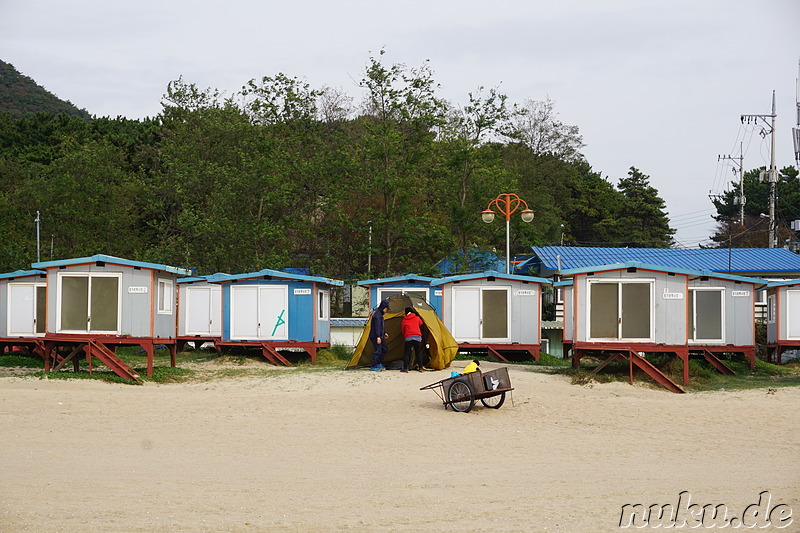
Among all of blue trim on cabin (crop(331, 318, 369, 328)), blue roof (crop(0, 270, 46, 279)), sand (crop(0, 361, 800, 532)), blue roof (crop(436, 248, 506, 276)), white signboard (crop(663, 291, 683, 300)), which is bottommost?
sand (crop(0, 361, 800, 532))

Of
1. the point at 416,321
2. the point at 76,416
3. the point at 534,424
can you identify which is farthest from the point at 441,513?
the point at 416,321

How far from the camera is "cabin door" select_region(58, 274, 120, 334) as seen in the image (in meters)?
21.6

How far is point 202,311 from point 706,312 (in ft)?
50.4

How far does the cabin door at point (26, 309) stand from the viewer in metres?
27.4

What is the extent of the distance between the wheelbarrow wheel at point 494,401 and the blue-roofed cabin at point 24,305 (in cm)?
1554

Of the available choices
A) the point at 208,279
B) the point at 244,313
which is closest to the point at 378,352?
the point at 244,313

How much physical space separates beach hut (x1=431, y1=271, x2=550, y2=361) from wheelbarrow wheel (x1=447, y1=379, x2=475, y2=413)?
35.4ft

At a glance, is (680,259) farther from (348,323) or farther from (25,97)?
(25,97)

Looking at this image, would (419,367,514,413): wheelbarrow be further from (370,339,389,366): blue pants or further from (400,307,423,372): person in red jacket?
(370,339,389,366): blue pants

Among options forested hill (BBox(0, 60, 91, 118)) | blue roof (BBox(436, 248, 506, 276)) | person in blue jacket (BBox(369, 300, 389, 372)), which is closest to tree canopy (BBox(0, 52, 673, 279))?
blue roof (BBox(436, 248, 506, 276))

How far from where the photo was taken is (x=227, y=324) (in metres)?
27.0

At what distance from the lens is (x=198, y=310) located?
3030cm

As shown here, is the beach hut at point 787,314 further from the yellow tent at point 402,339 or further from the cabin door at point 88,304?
the cabin door at point 88,304

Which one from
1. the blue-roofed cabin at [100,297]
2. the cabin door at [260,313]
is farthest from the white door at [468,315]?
the blue-roofed cabin at [100,297]
